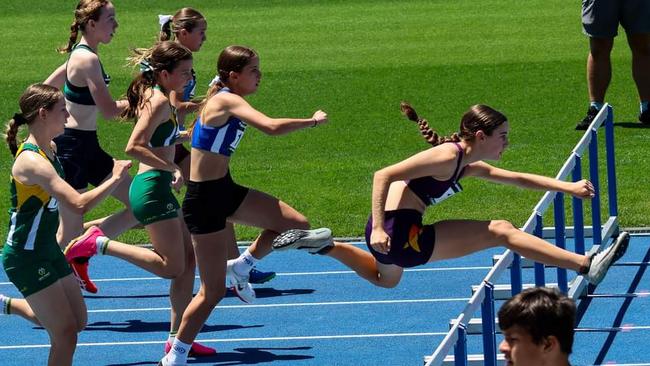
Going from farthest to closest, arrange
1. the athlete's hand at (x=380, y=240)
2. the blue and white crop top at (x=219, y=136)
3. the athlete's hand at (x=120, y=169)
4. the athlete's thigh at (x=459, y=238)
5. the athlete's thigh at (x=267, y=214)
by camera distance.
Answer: the athlete's thigh at (x=267, y=214), the blue and white crop top at (x=219, y=136), the athlete's thigh at (x=459, y=238), the athlete's hand at (x=380, y=240), the athlete's hand at (x=120, y=169)

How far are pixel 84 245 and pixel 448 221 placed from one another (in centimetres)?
252

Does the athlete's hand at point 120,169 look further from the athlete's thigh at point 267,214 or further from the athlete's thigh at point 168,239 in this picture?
the athlete's thigh at point 168,239

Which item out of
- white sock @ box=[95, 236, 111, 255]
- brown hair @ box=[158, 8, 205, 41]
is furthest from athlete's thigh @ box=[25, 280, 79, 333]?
brown hair @ box=[158, 8, 205, 41]

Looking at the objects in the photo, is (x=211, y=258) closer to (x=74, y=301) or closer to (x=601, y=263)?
(x=74, y=301)

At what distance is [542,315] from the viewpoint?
4.94 m

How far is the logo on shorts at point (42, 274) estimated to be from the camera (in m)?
7.95

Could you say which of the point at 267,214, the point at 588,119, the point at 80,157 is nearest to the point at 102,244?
the point at 80,157

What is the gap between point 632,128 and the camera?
1667 cm

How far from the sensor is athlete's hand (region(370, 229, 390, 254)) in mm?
8016

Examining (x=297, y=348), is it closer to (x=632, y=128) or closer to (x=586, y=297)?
(x=586, y=297)

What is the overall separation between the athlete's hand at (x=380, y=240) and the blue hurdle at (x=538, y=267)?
529 mm

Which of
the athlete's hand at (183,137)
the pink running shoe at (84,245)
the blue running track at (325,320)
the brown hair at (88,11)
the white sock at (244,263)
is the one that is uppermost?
the brown hair at (88,11)

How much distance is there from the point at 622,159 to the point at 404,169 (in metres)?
7.29

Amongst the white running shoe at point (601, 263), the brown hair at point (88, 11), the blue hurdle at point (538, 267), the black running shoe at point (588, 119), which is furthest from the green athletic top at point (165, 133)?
the black running shoe at point (588, 119)
